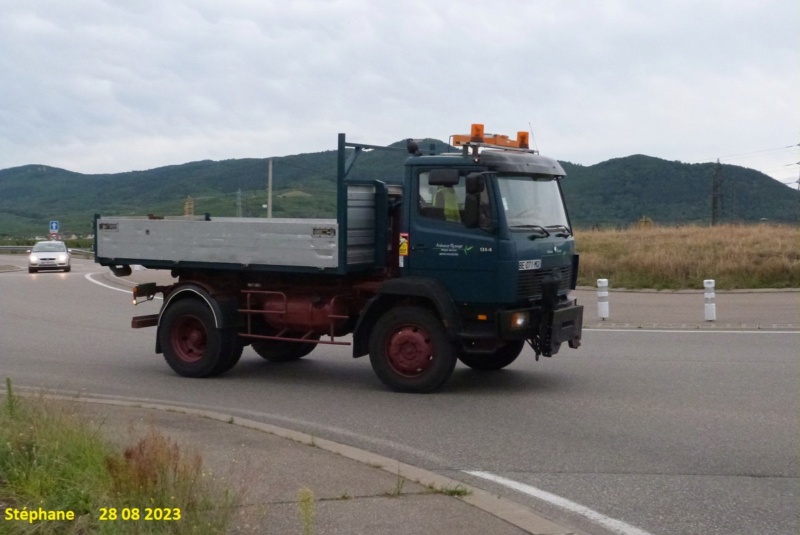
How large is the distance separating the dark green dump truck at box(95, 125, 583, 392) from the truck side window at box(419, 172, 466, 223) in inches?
0.5

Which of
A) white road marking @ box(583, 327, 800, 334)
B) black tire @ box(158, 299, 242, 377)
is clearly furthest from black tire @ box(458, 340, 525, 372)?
white road marking @ box(583, 327, 800, 334)

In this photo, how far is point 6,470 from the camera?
6398 mm

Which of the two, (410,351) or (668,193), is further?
(668,193)

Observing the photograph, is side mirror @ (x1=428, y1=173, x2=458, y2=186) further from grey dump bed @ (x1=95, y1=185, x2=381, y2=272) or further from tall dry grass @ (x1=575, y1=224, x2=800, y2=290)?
tall dry grass @ (x1=575, y1=224, x2=800, y2=290)

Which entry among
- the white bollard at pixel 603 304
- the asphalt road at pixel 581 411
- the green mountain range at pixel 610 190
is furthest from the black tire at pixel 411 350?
the green mountain range at pixel 610 190

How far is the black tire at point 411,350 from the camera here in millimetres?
10883

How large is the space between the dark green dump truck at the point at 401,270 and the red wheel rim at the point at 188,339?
16mm

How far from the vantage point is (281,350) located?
44.9 ft

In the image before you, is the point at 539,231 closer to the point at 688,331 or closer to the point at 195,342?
the point at 195,342

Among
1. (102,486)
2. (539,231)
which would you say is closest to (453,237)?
(539,231)

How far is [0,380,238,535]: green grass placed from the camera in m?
5.28

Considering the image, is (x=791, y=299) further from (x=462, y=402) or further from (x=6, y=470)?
(x=6, y=470)

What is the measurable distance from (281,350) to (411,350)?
317cm

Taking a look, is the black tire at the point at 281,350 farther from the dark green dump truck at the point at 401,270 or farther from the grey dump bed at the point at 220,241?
the grey dump bed at the point at 220,241
